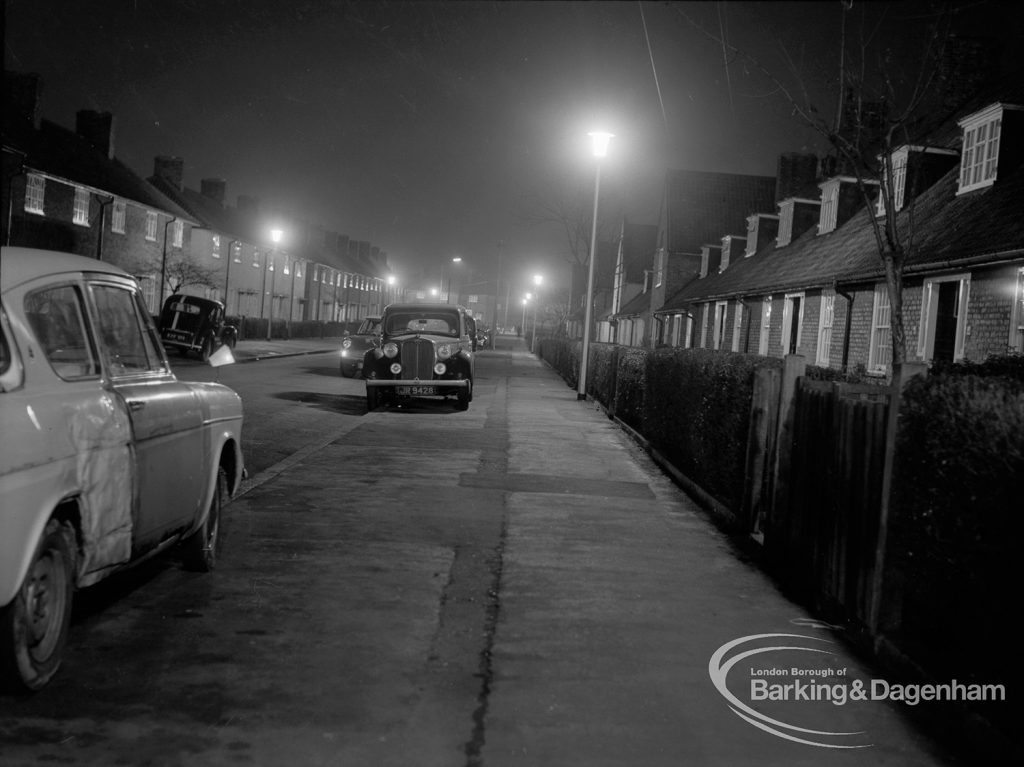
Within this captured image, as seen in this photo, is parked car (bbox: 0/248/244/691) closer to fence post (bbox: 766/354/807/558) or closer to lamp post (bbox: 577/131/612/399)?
fence post (bbox: 766/354/807/558)

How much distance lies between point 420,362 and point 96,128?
114 ft

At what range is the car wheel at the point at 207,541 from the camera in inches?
236

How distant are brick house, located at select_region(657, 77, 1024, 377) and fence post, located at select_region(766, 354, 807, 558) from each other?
18.2 feet

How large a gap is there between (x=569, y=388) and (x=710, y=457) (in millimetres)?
19520

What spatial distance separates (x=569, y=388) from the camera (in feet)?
96.3

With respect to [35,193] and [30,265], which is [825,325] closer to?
[30,265]

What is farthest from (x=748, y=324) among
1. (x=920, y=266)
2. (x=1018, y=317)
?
(x=1018, y=317)

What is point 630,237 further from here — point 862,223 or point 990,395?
point 990,395

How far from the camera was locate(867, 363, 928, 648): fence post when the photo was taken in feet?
16.8

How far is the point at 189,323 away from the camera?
33438mm

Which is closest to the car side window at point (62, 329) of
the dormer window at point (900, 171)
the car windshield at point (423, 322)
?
the car windshield at point (423, 322)

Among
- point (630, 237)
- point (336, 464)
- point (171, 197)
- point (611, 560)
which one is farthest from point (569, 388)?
point (630, 237)

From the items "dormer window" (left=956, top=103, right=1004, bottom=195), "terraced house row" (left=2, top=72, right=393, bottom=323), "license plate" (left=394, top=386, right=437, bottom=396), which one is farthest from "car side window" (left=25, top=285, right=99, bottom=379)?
"terraced house row" (left=2, top=72, right=393, bottom=323)

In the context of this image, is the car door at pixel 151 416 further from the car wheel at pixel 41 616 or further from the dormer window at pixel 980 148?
the dormer window at pixel 980 148
